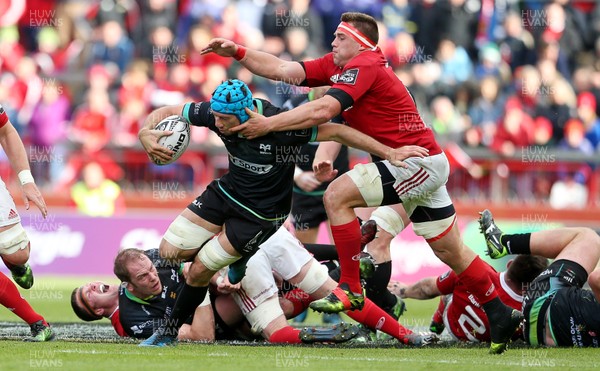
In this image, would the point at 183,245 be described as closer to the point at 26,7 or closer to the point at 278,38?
the point at 278,38

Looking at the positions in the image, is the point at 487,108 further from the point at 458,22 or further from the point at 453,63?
the point at 458,22

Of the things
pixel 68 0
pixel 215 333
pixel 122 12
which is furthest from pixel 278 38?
pixel 215 333

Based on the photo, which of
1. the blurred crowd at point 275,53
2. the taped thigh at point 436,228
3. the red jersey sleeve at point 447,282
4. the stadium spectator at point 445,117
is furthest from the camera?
the stadium spectator at point 445,117

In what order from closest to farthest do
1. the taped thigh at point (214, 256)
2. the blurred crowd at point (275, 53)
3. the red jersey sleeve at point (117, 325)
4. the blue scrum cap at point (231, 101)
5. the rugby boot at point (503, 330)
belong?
the blue scrum cap at point (231, 101), the rugby boot at point (503, 330), the taped thigh at point (214, 256), the red jersey sleeve at point (117, 325), the blurred crowd at point (275, 53)

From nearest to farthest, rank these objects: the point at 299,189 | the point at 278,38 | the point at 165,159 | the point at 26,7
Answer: the point at 165,159 < the point at 299,189 < the point at 278,38 < the point at 26,7

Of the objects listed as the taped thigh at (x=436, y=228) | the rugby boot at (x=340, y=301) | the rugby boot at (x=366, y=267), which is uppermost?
A: the taped thigh at (x=436, y=228)

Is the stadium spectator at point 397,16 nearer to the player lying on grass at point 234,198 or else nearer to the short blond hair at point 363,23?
the short blond hair at point 363,23

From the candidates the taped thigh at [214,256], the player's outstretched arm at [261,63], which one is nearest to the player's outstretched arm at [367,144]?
the player's outstretched arm at [261,63]

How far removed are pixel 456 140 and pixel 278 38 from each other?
12.4 ft

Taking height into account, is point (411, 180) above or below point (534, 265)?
above

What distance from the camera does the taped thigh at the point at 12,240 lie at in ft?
27.6

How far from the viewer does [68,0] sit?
65.0 ft

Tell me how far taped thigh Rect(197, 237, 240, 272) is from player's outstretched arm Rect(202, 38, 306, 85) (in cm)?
153

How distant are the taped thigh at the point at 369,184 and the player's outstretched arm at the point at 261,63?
1.11m
